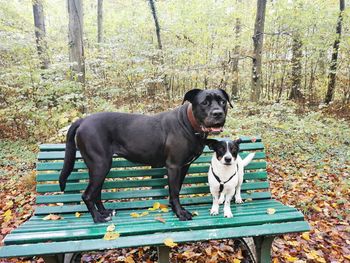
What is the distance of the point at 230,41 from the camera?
37.0 feet

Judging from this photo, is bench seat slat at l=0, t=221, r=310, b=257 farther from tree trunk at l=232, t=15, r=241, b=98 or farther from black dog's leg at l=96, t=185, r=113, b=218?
tree trunk at l=232, t=15, r=241, b=98

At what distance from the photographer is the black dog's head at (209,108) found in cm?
260

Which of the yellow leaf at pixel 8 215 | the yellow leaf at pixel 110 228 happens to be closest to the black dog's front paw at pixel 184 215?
the yellow leaf at pixel 110 228

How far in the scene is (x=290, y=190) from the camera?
4730mm

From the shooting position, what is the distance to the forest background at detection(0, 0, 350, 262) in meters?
4.58

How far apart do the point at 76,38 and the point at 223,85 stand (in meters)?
6.00

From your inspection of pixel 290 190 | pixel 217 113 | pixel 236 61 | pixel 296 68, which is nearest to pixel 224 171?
pixel 217 113

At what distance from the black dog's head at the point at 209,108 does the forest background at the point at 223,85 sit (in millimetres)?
1584

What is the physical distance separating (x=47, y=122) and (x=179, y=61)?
601 centimetres

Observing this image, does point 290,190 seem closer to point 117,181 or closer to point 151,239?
point 117,181

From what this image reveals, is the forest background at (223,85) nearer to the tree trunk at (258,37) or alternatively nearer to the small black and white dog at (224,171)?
the tree trunk at (258,37)

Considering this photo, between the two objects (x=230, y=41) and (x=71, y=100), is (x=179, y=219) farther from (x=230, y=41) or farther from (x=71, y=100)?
(x=230, y=41)

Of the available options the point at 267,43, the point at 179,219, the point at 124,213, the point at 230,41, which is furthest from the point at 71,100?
the point at 267,43

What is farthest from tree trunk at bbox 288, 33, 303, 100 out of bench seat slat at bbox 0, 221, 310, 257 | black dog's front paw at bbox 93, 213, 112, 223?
black dog's front paw at bbox 93, 213, 112, 223
